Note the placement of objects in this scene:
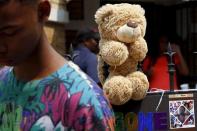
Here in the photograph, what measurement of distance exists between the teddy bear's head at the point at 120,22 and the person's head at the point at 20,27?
2.56 meters

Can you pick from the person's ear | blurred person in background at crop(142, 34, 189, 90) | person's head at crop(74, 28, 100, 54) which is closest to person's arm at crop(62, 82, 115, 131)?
the person's ear

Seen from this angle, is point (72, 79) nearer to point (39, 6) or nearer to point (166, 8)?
point (39, 6)

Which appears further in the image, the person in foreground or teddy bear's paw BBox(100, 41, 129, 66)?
teddy bear's paw BBox(100, 41, 129, 66)

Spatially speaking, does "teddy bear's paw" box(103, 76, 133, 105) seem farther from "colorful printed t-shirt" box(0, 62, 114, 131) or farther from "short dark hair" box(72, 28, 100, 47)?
"colorful printed t-shirt" box(0, 62, 114, 131)

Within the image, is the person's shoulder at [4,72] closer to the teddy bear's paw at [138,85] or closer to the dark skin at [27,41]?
the dark skin at [27,41]

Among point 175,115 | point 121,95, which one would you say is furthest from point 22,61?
point 175,115

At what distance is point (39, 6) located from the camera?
1.40 meters

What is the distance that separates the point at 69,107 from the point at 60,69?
0.42 feet

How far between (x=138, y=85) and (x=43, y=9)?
2.66 meters

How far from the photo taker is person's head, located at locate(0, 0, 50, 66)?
1.35m

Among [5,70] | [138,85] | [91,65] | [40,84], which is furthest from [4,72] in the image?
[91,65]

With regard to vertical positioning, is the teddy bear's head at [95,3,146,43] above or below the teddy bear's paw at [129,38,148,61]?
above

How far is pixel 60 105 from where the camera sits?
4.46 ft

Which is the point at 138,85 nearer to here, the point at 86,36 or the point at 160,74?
the point at 160,74
